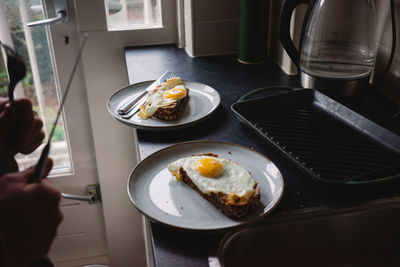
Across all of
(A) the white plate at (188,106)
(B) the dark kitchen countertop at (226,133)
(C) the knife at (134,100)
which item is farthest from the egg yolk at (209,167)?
(C) the knife at (134,100)

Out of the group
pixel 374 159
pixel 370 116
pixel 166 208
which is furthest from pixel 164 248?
pixel 370 116

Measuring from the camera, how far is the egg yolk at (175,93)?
→ 0.96 m

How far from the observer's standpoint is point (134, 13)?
55.8 inches

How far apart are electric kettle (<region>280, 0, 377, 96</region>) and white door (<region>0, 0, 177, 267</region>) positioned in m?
0.59

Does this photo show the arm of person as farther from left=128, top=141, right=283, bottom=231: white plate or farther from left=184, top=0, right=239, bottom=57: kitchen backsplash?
left=184, top=0, right=239, bottom=57: kitchen backsplash

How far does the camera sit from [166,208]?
26.3 inches

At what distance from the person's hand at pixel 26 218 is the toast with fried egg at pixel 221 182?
0.24 m

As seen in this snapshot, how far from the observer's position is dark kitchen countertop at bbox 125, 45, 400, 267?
631 mm

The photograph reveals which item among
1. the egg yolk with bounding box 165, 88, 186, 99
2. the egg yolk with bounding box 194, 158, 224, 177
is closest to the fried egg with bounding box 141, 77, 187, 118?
the egg yolk with bounding box 165, 88, 186, 99

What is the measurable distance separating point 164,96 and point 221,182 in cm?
36

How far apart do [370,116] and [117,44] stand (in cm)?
87

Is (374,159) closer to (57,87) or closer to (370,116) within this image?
(370,116)

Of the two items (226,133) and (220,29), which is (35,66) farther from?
(226,133)

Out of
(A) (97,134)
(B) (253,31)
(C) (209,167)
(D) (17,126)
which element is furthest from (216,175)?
(A) (97,134)
